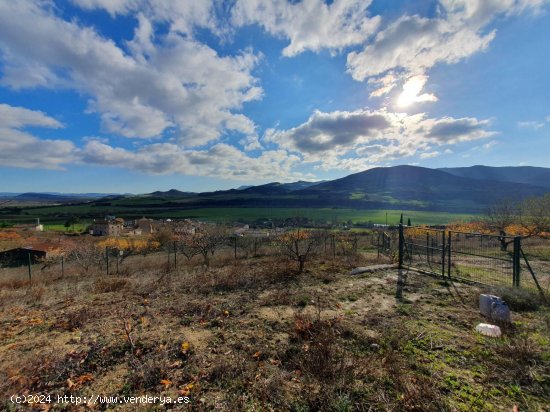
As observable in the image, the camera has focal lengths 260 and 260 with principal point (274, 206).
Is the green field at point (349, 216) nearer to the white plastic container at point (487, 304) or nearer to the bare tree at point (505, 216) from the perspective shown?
the bare tree at point (505, 216)

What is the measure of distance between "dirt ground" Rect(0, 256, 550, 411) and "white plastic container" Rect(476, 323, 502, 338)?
0.17 metres

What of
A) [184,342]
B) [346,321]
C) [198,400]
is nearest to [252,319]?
[184,342]

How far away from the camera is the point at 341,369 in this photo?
13.4ft

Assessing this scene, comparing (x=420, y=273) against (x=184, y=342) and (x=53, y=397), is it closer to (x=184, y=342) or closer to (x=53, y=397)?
(x=184, y=342)

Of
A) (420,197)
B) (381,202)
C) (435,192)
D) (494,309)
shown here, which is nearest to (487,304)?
(494,309)

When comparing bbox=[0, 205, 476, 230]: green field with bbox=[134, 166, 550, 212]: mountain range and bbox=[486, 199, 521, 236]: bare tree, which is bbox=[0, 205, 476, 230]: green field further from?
bbox=[486, 199, 521, 236]: bare tree

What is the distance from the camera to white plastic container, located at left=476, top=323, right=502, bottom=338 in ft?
17.5

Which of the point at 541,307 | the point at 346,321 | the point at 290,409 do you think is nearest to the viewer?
the point at 290,409

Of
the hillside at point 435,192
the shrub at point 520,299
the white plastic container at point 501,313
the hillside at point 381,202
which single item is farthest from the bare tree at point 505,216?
the hillside at point 435,192

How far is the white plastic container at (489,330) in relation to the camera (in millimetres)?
5320

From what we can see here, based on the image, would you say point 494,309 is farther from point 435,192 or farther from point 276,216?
point 435,192

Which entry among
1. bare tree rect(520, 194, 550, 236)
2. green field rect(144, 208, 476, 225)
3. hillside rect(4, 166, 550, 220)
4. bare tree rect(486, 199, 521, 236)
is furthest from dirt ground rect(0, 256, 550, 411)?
hillside rect(4, 166, 550, 220)

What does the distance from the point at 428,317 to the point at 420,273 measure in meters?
5.11

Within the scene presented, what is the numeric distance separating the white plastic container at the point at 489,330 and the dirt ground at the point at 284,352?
17 centimetres
